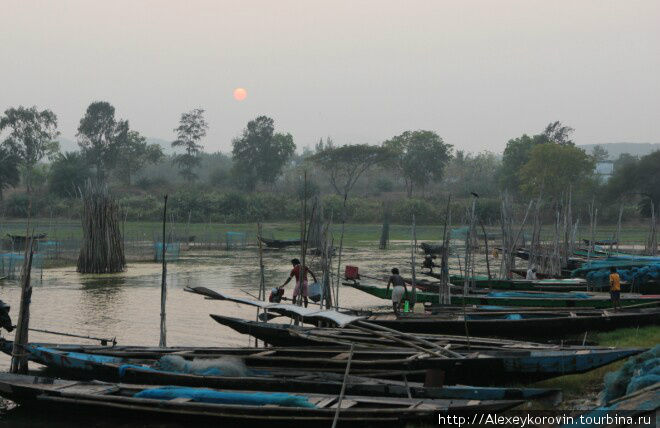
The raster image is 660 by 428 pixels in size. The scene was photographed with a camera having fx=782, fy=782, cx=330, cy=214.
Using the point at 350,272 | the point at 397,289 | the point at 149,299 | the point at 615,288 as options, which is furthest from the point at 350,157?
the point at 615,288

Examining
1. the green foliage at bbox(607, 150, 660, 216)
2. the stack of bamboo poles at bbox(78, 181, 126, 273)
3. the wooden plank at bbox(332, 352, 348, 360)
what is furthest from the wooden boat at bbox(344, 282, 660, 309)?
the green foliage at bbox(607, 150, 660, 216)

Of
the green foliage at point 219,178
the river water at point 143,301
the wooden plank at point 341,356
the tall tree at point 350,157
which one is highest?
the tall tree at point 350,157

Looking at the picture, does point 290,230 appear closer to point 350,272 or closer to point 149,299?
point 149,299

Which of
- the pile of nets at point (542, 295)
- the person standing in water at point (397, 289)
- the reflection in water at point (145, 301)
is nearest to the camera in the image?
the reflection in water at point (145, 301)

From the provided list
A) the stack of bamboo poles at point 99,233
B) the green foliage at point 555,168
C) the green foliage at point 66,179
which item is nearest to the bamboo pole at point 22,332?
the stack of bamboo poles at point 99,233

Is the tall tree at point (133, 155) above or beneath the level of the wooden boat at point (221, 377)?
above

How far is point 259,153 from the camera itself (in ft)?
209

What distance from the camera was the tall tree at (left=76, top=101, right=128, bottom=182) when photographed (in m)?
62.9

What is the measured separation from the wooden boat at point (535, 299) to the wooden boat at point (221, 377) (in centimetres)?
592

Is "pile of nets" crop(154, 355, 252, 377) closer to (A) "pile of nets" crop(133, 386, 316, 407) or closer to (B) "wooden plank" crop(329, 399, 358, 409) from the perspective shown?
(A) "pile of nets" crop(133, 386, 316, 407)

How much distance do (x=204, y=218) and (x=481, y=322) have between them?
4070cm

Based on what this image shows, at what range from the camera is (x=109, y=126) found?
2504 inches

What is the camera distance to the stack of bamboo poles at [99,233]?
2306cm

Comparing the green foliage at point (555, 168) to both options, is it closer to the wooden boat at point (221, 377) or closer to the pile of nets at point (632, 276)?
the pile of nets at point (632, 276)
